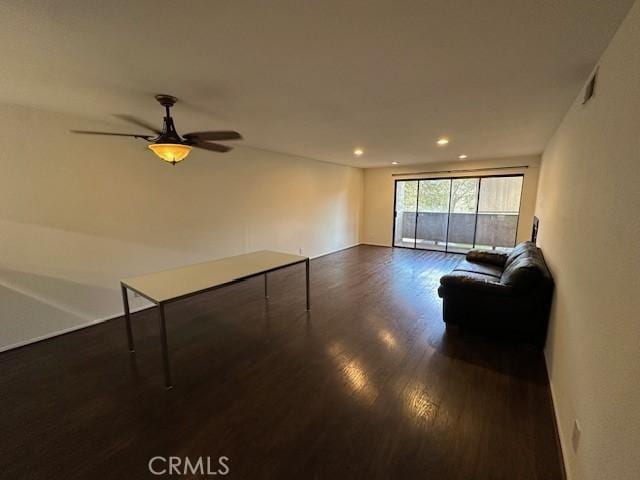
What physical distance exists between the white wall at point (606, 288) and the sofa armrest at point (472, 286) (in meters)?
0.62

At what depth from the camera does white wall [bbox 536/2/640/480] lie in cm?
94

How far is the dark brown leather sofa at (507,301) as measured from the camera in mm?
2479

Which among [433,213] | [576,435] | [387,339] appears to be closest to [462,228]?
[433,213]

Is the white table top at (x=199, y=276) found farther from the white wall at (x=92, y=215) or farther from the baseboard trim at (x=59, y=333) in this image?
the baseboard trim at (x=59, y=333)

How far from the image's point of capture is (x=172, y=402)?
1.94 metres

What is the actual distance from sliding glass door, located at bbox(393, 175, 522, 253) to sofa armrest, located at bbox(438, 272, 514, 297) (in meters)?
4.28

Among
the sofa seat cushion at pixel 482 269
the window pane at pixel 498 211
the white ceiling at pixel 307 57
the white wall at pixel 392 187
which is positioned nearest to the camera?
the white ceiling at pixel 307 57

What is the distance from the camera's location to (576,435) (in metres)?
1.34

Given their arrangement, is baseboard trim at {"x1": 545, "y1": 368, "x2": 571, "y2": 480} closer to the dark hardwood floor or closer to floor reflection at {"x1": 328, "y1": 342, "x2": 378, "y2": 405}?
the dark hardwood floor

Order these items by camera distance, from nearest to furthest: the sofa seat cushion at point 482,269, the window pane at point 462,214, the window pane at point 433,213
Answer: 1. the sofa seat cushion at point 482,269
2. the window pane at point 462,214
3. the window pane at point 433,213

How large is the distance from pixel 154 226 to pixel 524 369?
4.34 metres

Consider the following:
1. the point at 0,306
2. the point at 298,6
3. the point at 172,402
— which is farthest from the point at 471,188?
the point at 0,306

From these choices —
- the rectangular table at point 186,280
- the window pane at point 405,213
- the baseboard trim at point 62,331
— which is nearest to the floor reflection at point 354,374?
the rectangular table at point 186,280

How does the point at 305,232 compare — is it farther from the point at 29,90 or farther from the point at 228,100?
the point at 29,90
